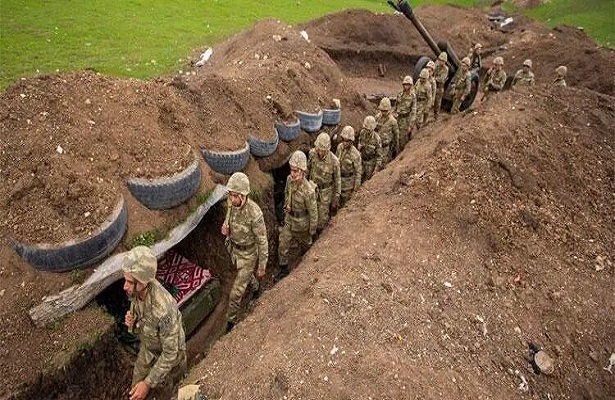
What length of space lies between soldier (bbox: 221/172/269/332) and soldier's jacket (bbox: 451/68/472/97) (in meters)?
10.1

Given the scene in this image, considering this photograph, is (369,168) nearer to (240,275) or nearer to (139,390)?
(240,275)

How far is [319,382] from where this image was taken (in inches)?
200

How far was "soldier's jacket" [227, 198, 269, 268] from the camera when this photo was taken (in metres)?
6.83

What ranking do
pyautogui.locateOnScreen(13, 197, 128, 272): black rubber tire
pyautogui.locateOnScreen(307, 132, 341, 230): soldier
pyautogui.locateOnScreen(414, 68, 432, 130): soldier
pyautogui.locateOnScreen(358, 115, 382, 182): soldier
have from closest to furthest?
pyautogui.locateOnScreen(13, 197, 128, 272): black rubber tire
pyautogui.locateOnScreen(307, 132, 341, 230): soldier
pyautogui.locateOnScreen(358, 115, 382, 182): soldier
pyautogui.locateOnScreen(414, 68, 432, 130): soldier

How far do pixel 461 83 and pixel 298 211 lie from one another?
8.89 metres

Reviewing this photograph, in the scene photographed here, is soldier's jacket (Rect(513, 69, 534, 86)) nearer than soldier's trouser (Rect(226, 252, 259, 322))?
No

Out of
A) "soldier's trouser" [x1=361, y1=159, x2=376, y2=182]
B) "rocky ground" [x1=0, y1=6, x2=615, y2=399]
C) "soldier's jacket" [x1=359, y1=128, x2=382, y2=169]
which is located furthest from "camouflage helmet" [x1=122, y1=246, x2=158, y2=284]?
"soldier's trouser" [x1=361, y1=159, x2=376, y2=182]

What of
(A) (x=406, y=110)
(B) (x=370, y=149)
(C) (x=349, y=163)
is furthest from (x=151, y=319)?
(A) (x=406, y=110)

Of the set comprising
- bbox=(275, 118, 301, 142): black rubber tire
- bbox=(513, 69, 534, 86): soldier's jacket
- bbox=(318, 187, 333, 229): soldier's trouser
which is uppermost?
bbox=(275, 118, 301, 142): black rubber tire

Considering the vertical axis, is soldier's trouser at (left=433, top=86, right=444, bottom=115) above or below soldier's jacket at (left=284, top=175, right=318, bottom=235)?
below

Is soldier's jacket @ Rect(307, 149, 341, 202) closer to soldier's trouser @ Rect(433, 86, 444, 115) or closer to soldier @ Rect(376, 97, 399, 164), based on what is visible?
soldier @ Rect(376, 97, 399, 164)

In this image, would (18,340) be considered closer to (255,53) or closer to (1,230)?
(1,230)

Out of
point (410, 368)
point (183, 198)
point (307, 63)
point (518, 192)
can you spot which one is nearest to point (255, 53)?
point (307, 63)

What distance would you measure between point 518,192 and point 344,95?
20.2 feet
